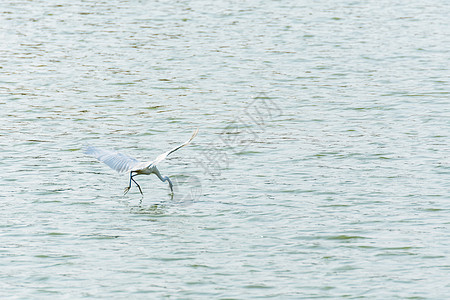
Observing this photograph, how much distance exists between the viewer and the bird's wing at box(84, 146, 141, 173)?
11.9 m

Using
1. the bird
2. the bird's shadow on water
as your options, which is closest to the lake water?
the bird's shadow on water

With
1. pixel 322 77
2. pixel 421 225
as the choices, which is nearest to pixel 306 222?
pixel 421 225

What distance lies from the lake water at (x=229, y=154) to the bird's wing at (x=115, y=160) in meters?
0.63

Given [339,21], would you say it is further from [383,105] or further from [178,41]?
[383,105]

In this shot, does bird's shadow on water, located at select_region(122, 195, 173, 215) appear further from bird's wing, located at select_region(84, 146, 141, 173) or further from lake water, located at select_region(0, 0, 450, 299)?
bird's wing, located at select_region(84, 146, 141, 173)

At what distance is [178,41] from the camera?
76.8 ft

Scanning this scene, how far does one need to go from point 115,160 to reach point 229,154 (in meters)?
3.24

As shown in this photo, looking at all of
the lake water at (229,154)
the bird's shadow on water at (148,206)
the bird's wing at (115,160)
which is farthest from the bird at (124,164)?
the lake water at (229,154)

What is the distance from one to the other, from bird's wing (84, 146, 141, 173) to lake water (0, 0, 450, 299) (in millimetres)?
633

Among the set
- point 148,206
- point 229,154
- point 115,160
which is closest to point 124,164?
point 115,160

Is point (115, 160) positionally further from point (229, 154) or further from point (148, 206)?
point (229, 154)

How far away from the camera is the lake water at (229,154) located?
32.8 feet

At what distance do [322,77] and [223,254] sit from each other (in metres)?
10.1

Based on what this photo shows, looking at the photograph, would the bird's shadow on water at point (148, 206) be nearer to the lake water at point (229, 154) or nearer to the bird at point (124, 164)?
the lake water at point (229, 154)
